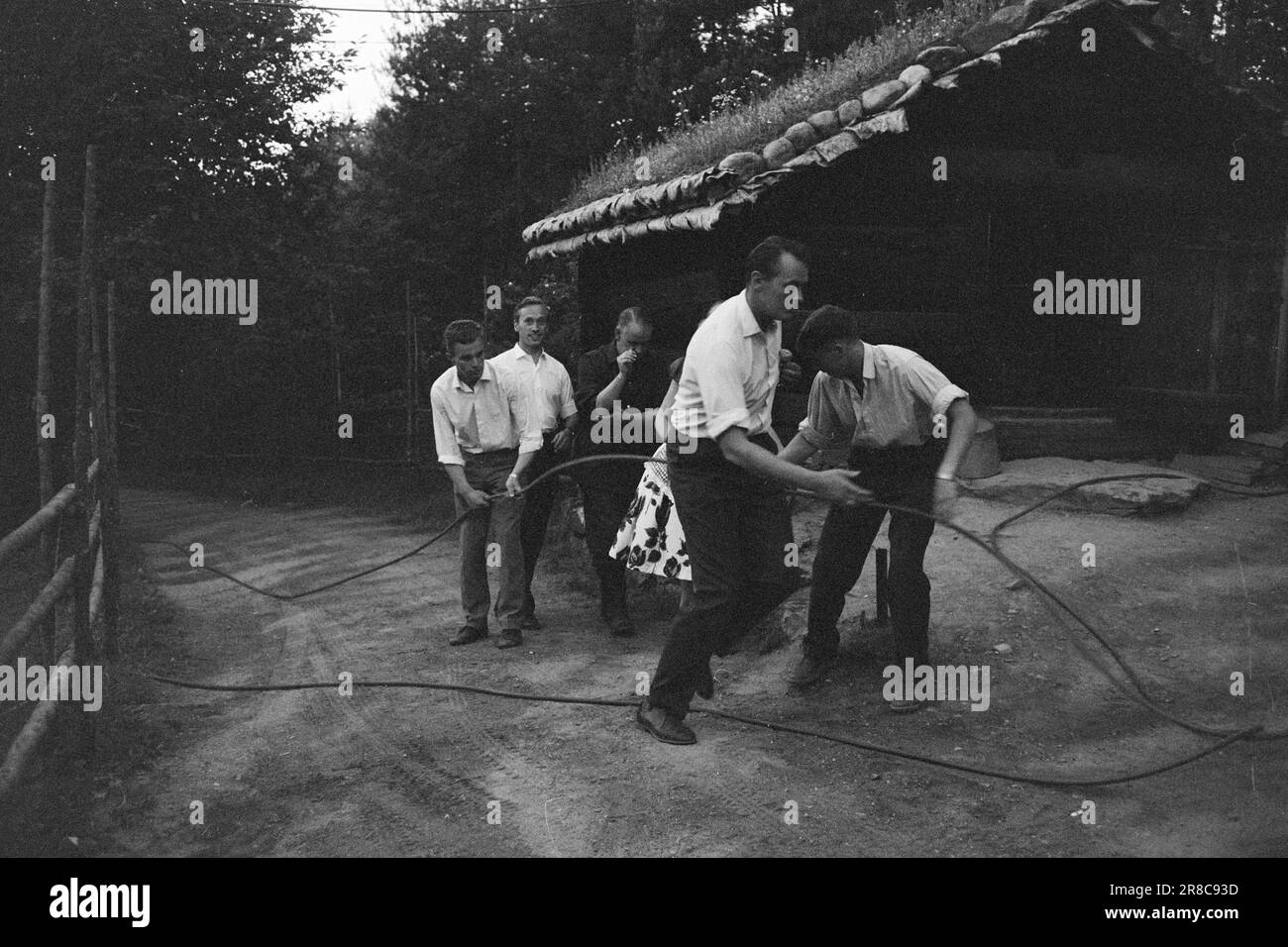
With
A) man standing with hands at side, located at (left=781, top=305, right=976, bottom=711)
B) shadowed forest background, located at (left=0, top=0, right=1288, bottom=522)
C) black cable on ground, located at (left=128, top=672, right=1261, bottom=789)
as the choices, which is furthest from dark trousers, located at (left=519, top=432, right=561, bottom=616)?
shadowed forest background, located at (left=0, top=0, right=1288, bottom=522)

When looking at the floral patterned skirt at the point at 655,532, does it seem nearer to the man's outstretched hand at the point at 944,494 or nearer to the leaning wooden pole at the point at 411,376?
the man's outstretched hand at the point at 944,494

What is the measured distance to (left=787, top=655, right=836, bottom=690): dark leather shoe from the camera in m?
5.64

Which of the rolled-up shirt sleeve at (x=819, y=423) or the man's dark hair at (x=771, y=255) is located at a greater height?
the man's dark hair at (x=771, y=255)

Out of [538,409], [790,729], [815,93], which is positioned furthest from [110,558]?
[815,93]

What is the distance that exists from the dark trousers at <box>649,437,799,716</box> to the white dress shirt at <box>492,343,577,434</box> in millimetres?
2402

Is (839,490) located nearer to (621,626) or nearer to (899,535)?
(899,535)

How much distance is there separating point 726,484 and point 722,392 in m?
0.42

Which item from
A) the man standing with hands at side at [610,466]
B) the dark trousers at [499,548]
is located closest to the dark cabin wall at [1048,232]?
the man standing with hands at side at [610,466]

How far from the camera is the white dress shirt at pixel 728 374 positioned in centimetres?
449

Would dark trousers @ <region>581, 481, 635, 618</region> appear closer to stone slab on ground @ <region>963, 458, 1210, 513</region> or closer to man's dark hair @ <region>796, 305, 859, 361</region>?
stone slab on ground @ <region>963, 458, 1210, 513</region>

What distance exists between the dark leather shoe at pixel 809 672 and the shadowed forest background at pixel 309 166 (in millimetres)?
5643

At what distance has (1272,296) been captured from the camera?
10047mm

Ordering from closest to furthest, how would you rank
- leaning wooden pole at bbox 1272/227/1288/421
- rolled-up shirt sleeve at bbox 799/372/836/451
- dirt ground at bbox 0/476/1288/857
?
dirt ground at bbox 0/476/1288/857 → rolled-up shirt sleeve at bbox 799/372/836/451 → leaning wooden pole at bbox 1272/227/1288/421

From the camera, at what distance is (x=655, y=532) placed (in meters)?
6.49
